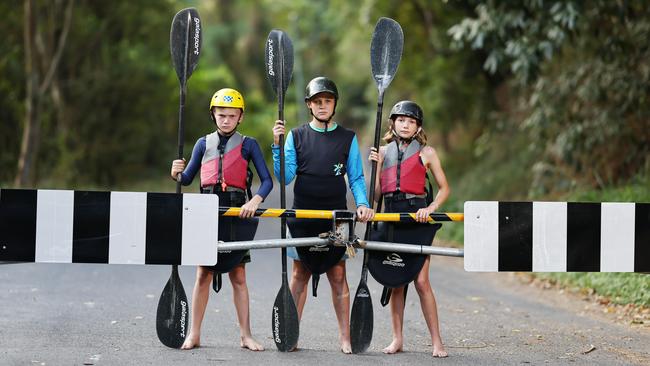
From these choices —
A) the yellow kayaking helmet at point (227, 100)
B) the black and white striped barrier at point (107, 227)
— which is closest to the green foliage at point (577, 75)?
the yellow kayaking helmet at point (227, 100)

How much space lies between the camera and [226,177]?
7184 millimetres

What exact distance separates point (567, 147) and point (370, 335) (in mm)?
8811

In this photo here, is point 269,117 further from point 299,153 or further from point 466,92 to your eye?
point 299,153

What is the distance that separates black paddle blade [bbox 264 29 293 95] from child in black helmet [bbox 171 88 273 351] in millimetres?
319

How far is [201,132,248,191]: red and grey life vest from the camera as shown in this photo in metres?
7.19

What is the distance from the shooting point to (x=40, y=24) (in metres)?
24.5

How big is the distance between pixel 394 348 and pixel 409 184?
44.3 inches

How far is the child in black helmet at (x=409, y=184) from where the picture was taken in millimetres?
7211

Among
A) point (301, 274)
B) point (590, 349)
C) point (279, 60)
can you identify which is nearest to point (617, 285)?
point (590, 349)

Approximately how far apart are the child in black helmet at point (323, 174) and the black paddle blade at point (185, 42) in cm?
84

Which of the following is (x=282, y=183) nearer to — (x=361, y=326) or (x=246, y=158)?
(x=246, y=158)

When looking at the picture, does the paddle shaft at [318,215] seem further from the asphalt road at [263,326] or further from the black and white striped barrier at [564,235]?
the asphalt road at [263,326]

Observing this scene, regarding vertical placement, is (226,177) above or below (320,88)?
below

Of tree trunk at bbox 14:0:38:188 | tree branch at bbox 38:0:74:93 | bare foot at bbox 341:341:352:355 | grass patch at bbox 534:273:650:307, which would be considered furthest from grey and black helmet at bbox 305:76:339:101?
tree branch at bbox 38:0:74:93
